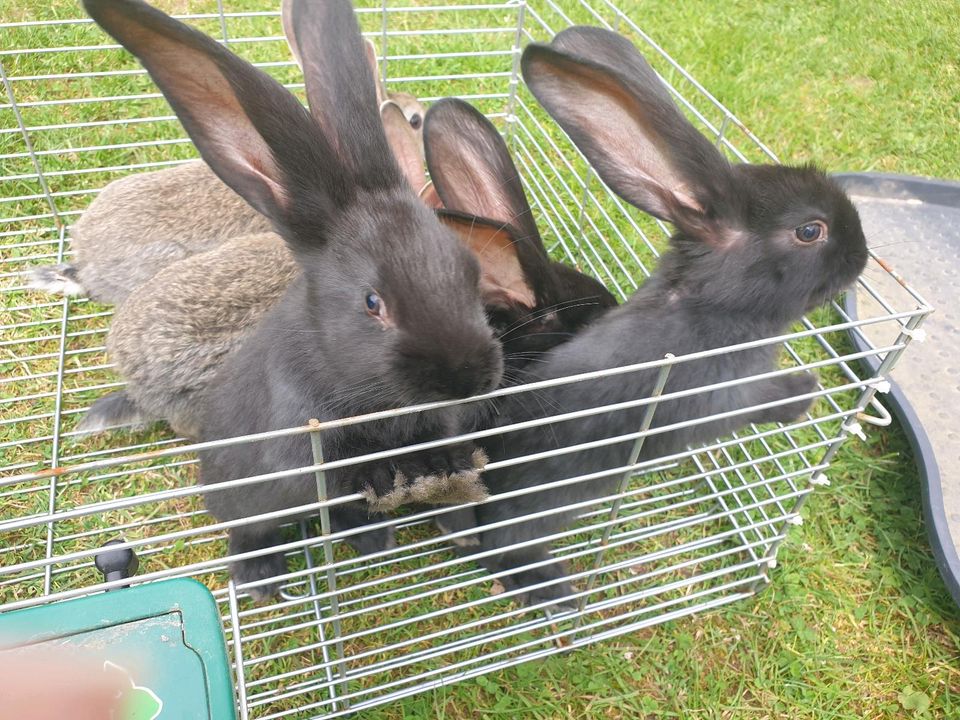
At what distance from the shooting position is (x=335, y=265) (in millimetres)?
1625

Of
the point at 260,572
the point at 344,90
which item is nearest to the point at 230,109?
the point at 344,90

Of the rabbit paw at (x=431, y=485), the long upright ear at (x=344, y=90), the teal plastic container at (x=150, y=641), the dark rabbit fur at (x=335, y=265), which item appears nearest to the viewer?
the teal plastic container at (x=150, y=641)

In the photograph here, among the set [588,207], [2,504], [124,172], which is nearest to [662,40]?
[588,207]

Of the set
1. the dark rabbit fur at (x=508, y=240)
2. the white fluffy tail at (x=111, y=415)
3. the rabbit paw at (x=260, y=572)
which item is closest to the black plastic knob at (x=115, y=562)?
the rabbit paw at (x=260, y=572)

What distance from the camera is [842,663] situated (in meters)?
2.15

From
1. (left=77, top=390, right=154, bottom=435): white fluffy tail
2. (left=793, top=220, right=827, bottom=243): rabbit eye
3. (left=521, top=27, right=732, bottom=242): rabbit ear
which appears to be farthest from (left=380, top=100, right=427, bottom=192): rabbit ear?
(left=793, top=220, right=827, bottom=243): rabbit eye

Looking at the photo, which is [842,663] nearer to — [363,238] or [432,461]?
[432,461]

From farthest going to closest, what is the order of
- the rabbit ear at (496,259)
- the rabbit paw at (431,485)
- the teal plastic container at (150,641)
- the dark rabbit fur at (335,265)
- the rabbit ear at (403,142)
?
1. the rabbit ear at (403,142)
2. the rabbit ear at (496,259)
3. the rabbit paw at (431,485)
4. the dark rabbit fur at (335,265)
5. the teal plastic container at (150,641)

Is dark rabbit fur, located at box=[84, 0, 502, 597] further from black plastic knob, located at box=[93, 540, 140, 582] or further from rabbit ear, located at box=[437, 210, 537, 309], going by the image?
rabbit ear, located at box=[437, 210, 537, 309]

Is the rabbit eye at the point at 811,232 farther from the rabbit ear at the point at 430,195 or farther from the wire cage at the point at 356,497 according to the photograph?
the rabbit ear at the point at 430,195

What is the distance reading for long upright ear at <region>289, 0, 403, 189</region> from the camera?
167 cm

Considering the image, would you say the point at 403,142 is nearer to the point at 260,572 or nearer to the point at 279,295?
the point at 279,295

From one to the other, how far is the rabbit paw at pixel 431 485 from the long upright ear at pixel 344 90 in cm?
63

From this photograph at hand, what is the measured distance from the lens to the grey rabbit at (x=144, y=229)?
8.79 feet
